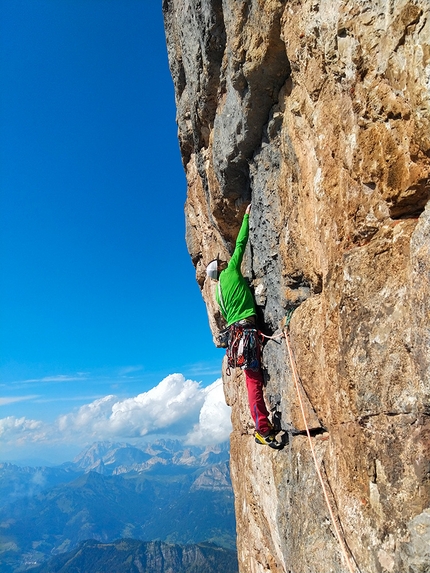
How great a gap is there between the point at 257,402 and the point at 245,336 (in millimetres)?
1441

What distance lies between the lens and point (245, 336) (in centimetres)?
867

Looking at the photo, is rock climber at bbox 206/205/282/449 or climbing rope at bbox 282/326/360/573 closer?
climbing rope at bbox 282/326/360/573

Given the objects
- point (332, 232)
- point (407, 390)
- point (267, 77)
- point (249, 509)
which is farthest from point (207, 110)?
point (249, 509)

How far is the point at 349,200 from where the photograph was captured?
16.5 feet

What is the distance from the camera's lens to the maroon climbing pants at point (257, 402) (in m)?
8.50

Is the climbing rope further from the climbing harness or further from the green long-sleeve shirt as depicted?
the green long-sleeve shirt

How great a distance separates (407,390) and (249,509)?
814cm

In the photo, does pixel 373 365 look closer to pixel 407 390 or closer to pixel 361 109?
pixel 407 390

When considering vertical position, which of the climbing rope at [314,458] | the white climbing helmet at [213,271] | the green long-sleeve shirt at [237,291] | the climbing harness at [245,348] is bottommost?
the climbing rope at [314,458]

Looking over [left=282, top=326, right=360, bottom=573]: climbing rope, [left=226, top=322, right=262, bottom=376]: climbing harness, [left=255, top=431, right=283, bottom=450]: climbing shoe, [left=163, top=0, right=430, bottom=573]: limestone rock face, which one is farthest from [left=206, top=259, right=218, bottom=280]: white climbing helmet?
[left=255, top=431, right=283, bottom=450]: climbing shoe

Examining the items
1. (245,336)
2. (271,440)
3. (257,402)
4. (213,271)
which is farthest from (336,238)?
(213,271)

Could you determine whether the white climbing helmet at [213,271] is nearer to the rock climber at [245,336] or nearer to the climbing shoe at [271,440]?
the rock climber at [245,336]

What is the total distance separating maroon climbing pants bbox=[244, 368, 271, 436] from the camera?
8500 mm

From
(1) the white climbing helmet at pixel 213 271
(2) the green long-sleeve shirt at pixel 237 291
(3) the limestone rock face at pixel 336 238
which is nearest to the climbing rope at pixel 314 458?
(3) the limestone rock face at pixel 336 238
